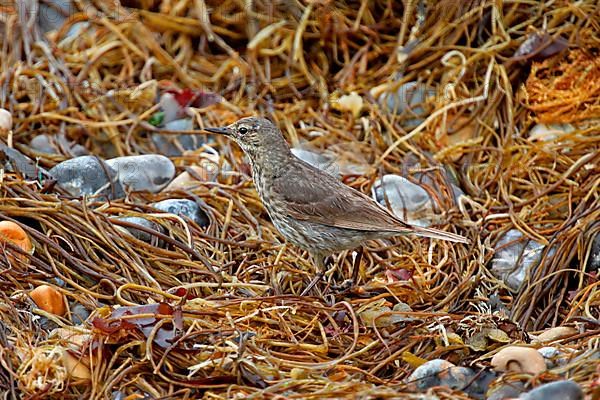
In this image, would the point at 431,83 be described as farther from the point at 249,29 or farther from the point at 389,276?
the point at 389,276

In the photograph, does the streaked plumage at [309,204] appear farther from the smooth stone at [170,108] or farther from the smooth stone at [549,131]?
the smooth stone at [549,131]

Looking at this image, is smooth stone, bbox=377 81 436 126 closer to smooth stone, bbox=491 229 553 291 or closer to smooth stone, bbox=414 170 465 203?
smooth stone, bbox=414 170 465 203

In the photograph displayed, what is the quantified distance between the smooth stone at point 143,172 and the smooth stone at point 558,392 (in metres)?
2.82

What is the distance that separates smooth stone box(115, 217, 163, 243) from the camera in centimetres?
490

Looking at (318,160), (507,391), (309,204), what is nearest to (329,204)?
(309,204)

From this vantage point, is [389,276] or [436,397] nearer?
[436,397]

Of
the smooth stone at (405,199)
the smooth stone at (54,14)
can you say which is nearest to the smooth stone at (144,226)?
the smooth stone at (405,199)

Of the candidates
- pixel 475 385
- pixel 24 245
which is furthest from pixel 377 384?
pixel 24 245

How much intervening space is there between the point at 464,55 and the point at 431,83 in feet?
0.93

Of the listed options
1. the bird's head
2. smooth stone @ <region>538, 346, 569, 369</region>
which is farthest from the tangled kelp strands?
the bird's head

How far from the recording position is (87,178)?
5.34 meters

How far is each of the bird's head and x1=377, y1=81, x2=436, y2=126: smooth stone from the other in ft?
4.59

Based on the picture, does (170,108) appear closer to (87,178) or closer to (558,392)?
(87,178)

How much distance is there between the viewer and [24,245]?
452 cm
